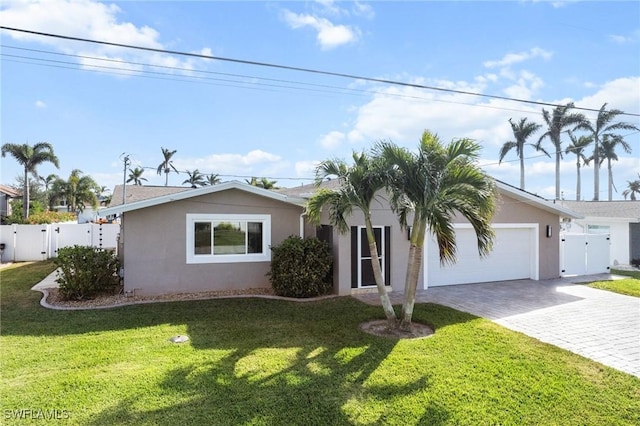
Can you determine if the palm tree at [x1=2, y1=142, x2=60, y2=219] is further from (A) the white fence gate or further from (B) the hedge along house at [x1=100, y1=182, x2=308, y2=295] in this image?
(A) the white fence gate

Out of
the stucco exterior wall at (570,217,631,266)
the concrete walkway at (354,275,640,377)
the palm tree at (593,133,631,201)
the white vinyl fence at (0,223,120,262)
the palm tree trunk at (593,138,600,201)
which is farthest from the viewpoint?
the palm tree trunk at (593,138,600,201)

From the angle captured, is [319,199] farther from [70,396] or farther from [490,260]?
[490,260]

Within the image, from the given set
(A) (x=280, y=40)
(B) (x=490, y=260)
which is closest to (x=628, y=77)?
(B) (x=490, y=260)

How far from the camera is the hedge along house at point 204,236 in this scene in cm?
1081

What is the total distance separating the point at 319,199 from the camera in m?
8.27

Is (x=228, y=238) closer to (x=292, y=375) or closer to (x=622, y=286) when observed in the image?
(x=292, y=375)

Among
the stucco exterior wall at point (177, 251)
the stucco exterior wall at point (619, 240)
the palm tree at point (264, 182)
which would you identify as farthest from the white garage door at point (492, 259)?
the palm tree at point (264, 182)

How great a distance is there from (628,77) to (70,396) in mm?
19025

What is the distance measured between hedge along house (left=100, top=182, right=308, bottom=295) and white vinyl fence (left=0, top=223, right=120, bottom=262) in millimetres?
9167

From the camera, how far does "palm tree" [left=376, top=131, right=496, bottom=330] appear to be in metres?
7.18

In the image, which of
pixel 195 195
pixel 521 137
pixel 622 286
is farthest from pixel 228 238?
pixel 521 137

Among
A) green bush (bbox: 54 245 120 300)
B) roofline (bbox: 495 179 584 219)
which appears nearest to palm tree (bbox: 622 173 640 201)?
roofline (bbox: 495 179 584 219)

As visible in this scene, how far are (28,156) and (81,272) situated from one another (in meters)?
27.3

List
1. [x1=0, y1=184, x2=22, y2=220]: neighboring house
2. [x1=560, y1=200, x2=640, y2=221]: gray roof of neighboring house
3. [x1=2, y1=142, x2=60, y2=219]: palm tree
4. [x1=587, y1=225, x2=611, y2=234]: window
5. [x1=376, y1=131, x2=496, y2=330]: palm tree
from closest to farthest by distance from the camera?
[x1=376, y1=131, x2=496, y2=330]: palm tree < [x1=560, y1=200, x2=640, y2=221]: gray roof of neighboring house < [x1=587, y1=225, x2=611, y2=234]: window < [x1=2, y1=142, x2=60, y2=219]: palm tree < [x1=0, y1=184, x2=22, y2=220]: neighboring house
